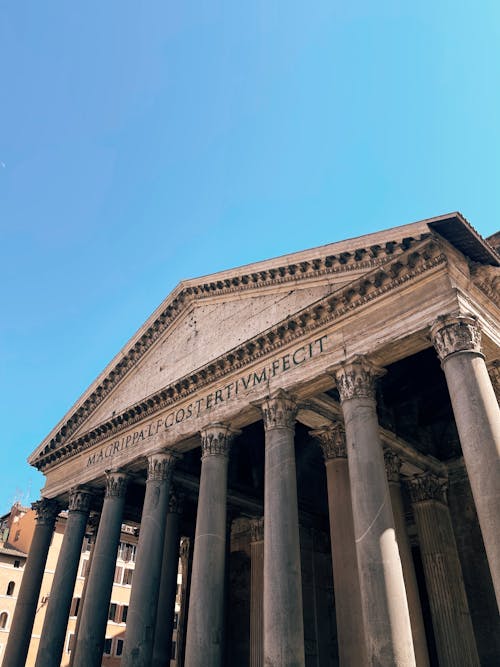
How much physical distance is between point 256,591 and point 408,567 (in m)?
6.45

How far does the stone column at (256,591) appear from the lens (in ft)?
47.3

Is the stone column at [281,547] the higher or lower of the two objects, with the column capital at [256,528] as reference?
lower

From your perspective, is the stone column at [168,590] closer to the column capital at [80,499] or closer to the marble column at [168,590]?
the marble column at [168,590]

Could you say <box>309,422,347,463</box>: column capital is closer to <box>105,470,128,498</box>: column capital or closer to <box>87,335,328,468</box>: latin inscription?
<box>87,335,328,468</box>: latin inscription

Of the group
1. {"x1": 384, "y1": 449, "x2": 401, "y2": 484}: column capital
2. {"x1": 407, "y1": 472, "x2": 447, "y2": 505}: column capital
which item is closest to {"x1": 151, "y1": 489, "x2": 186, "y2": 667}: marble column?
{"x1": 384, "y1": 449, "x2": 401, "y2": 484}: column capital

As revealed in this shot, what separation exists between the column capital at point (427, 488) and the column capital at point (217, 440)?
17.6ft

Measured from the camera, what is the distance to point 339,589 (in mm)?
9789

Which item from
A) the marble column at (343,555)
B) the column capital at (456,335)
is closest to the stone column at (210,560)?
the marble column at (343,555)

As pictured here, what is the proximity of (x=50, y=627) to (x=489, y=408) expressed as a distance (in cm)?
1303

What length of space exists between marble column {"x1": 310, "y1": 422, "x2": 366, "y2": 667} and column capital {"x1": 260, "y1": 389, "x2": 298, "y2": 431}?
61.1 inches

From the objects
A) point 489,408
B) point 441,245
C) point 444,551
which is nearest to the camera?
point 489,408

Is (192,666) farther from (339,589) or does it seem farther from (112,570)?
(112,570)

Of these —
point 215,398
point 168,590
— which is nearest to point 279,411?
point 215,398

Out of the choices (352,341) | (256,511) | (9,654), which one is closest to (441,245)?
(352,341)
